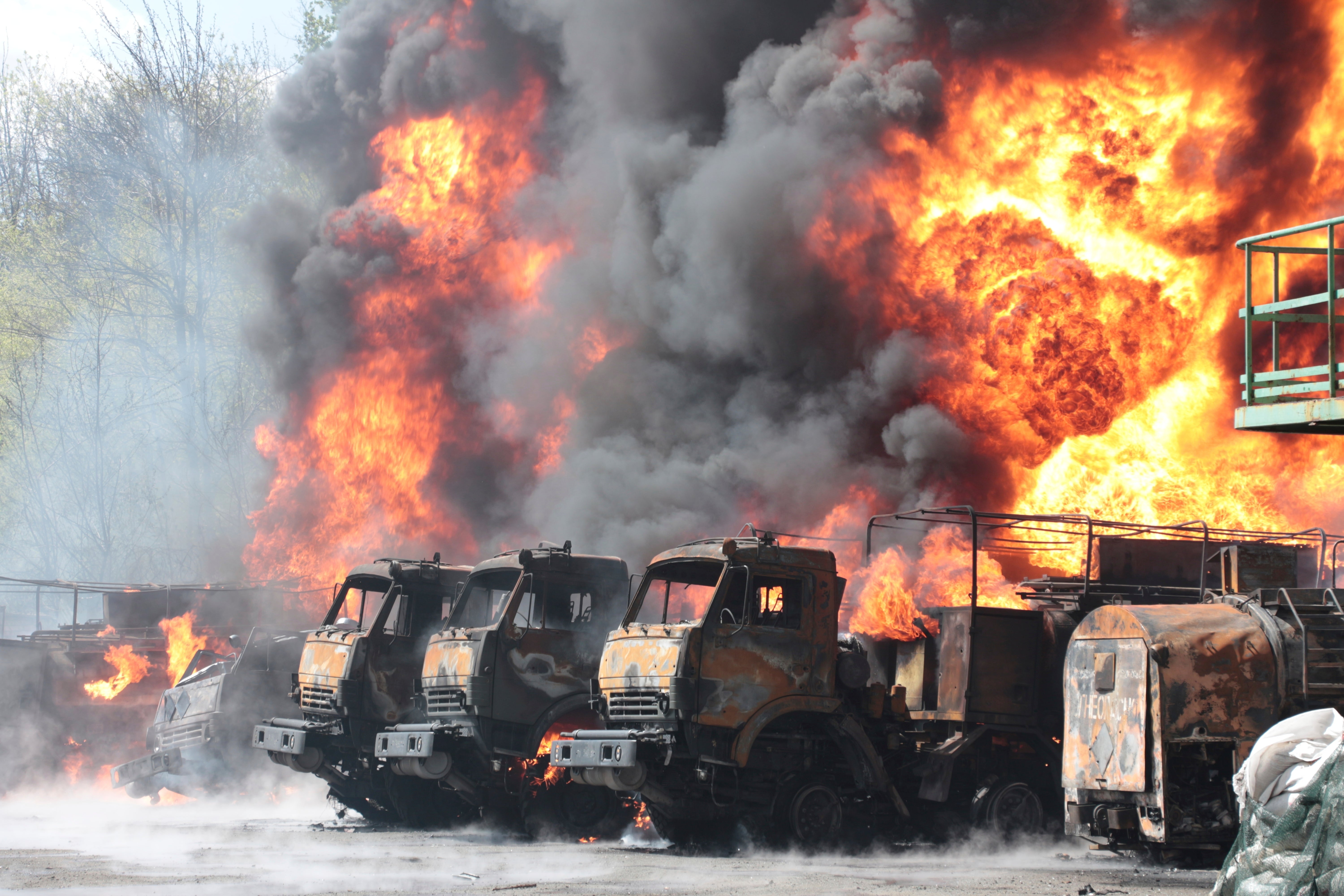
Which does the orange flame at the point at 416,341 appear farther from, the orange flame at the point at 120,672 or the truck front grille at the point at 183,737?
the truck front grille at the point at 183,737

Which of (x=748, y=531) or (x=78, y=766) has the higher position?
(x=748, y=531)

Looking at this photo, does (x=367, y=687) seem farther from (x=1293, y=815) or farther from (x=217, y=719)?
(x=1293, y=815)

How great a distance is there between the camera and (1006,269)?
66.5 ft

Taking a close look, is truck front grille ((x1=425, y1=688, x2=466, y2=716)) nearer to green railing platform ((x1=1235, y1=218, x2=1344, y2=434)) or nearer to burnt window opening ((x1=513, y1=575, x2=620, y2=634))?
burnt window opening ((x1=513, y1=575, x2=620, y2=634))

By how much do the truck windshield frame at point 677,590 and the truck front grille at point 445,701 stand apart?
7.23 ft

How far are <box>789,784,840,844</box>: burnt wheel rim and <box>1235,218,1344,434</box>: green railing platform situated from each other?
532 cm

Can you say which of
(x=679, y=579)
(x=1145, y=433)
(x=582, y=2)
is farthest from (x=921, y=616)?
(x=582, y=2)

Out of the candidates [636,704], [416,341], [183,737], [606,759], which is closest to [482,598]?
[636,704]

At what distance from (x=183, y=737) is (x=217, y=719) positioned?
2.41ft

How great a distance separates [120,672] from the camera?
2164 cm

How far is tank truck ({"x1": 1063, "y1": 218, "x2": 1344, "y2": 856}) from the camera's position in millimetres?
10750

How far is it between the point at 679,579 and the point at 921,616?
2728 millimetres

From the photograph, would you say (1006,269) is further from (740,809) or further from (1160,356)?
(740,809)

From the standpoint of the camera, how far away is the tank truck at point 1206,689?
35.3 feet
